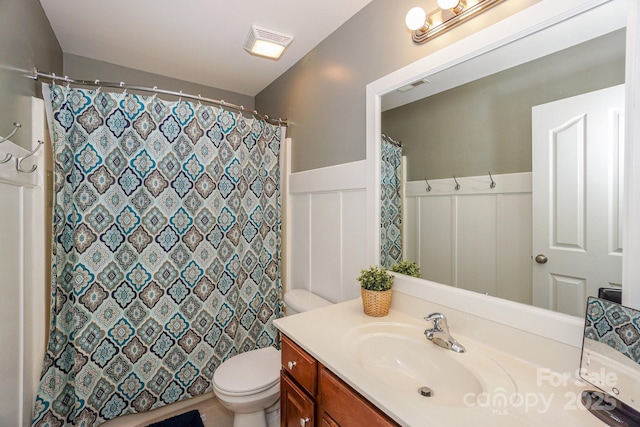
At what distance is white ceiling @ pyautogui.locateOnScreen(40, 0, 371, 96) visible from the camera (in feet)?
5.05

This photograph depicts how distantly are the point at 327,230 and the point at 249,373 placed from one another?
0.92 meters

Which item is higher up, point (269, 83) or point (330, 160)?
point (269, 83)

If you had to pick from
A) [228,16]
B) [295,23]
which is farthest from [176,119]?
[295,23]

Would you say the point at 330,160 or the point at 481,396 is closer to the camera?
the point at 481,396

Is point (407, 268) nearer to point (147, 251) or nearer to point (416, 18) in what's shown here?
point (416, 18)

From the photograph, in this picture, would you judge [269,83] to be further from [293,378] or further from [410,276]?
[293,378]

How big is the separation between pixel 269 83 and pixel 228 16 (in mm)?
858

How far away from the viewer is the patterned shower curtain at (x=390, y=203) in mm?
1367

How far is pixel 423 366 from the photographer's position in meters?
1.01

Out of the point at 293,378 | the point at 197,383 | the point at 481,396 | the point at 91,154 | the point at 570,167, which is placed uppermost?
the point at 91,154

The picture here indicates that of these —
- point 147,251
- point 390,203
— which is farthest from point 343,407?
point 147,251

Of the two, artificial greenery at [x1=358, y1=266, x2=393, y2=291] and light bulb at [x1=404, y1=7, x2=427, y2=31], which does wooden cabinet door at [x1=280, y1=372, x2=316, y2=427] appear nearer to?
artificial greenery at [x1=358, y1=266, x2=393, y2=291]

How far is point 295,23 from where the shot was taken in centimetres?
167

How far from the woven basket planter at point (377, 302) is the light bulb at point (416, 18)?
110 cm
